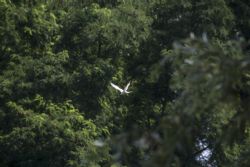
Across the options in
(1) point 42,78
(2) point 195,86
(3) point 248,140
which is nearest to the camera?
(2) point 195,86

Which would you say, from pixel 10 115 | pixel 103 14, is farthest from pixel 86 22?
pixel 10 115

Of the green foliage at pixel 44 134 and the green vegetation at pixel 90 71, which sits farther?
the green vegetation at pixel 90 71

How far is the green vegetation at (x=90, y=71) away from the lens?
636 inches

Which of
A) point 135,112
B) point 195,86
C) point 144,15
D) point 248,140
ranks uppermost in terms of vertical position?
point 195,86

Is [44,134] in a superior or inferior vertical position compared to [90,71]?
inferior

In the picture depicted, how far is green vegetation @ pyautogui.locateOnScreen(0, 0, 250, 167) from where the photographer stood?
1616 centimetres

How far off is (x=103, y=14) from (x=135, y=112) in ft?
8.63

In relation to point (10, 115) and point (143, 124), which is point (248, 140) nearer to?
point (143, 124)

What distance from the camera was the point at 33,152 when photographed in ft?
52.6

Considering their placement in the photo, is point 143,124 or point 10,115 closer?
point 10,115

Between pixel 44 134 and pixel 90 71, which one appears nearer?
pixel 44 134

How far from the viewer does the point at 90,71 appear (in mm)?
17203

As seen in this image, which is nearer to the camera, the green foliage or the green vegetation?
the green foliage

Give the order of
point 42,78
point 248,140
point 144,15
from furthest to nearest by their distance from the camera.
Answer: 1. point 144,15
2. point 42,78
3. point 248,140
